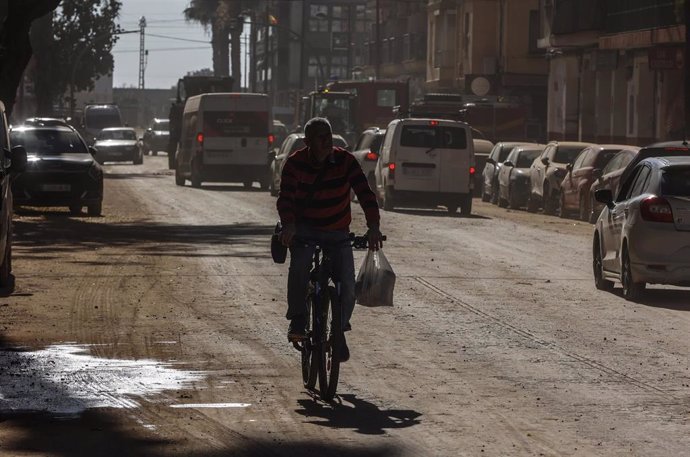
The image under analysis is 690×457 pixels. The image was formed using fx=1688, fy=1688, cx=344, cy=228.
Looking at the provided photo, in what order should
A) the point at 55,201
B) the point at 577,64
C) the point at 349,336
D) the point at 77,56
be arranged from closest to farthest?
the point at 349,336 < the point at 55,201 < the point at 577,64 < the point at 77,56

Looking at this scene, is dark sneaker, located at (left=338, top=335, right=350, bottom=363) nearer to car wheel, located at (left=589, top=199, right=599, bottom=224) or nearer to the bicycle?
the bicycle

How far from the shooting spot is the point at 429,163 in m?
34.7

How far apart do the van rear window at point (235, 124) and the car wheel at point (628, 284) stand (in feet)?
97.4

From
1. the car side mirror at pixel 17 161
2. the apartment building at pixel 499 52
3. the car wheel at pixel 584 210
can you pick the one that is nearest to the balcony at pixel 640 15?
the car wheel at pixel 584 210

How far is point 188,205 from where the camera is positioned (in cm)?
3744

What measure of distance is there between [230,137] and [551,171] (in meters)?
13.3

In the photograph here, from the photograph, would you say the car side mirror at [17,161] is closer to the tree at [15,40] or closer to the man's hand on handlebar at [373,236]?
the man's hand on handlebar at [373,236]

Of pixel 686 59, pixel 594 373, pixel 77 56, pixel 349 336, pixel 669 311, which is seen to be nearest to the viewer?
pixel 594 373

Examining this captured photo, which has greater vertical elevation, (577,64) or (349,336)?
(577,64)

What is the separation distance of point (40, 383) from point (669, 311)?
24.1ft

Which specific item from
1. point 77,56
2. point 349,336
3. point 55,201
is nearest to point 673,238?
point 349,336

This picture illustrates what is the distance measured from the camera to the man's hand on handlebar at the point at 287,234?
10.2m

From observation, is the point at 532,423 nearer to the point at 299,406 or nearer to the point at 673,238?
the point at 299,406

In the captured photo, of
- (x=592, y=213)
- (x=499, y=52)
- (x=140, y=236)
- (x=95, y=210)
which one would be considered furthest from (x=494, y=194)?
(x=499, y=52)
